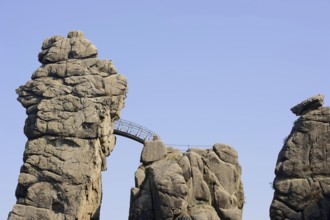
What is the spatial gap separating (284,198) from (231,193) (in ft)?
17.2

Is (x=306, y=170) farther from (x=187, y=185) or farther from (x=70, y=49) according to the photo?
(x=70, y=49)

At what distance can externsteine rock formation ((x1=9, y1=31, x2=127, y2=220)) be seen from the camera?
227ft

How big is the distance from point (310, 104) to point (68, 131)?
17.5 metres

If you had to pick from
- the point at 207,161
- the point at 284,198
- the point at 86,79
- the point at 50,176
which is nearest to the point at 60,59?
the point at 86,79

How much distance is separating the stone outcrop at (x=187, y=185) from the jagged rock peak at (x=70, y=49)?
10.1 meters

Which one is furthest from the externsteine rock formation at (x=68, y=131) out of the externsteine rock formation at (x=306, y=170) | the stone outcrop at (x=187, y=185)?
the externsteine rock formation at (x=306, y=170)

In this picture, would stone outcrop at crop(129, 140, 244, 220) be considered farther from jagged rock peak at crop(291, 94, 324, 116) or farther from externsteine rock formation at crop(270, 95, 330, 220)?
jagged rock peak at crop(291, 94, 324, 116)

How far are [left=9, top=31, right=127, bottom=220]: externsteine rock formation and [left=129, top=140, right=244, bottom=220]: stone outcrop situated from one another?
528cm

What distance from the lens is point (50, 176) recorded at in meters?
69.7

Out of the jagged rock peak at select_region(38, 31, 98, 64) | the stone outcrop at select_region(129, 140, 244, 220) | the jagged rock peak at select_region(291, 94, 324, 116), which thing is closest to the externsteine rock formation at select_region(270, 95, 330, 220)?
the jagged rock peak at select_region(291, 94, 324, 116)

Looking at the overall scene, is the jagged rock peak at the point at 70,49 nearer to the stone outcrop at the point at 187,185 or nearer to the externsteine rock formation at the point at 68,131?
the externsteine rock formation at the point at 68,131

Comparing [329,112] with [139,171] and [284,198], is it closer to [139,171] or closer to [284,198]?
[284,198]

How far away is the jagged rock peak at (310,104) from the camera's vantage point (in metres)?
62.3

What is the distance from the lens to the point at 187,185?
64.6 m
